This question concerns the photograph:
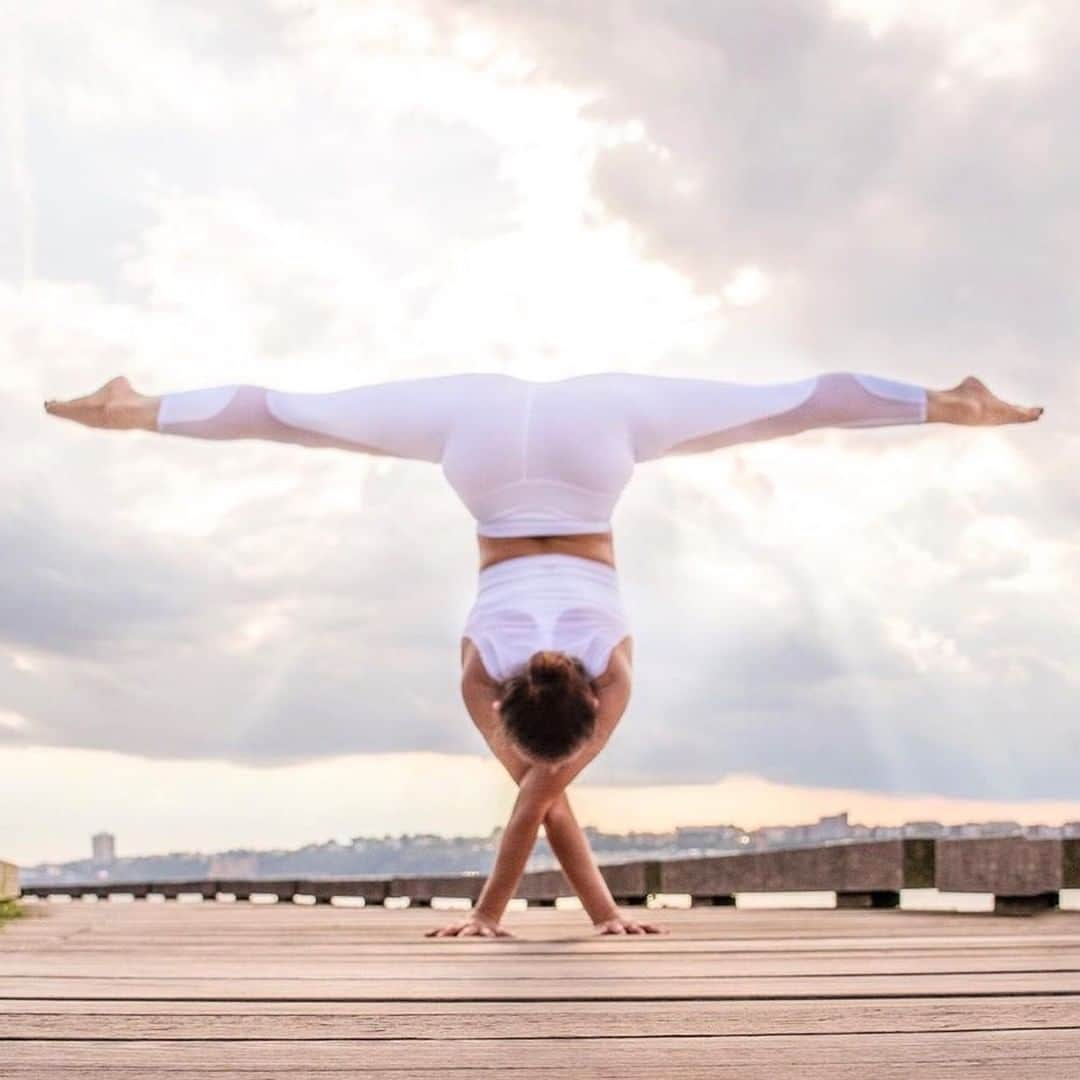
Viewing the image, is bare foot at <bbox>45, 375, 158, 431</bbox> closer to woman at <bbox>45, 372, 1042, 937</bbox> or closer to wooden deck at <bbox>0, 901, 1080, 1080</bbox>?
woman at <bbox>45, 372, 1042, 937</bbox>

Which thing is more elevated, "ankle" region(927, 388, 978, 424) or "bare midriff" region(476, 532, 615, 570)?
"ankle" region(927, 388, 978, 424)

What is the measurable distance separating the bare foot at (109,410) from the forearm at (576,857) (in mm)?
1962

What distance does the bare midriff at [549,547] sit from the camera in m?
5.04

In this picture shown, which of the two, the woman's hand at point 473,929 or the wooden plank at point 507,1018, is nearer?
the wooden plank at point 507,1018

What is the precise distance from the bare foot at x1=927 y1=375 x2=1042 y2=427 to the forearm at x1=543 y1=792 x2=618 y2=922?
1.85m

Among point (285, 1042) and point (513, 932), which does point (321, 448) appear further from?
point (285, 1042)

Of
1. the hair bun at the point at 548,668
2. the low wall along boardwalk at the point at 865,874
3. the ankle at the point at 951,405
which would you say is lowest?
the low wall along boardwalk at the point at 865,874

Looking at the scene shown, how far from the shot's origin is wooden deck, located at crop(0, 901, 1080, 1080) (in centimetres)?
182

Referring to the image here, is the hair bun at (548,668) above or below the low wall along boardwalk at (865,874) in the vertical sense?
above

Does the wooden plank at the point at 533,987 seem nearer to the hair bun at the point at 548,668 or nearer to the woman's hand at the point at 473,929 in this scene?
the hair bun at the point at 548,668

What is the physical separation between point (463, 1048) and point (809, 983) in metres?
0.96

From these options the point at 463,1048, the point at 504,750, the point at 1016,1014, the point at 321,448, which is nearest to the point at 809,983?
the point at 1016,1014

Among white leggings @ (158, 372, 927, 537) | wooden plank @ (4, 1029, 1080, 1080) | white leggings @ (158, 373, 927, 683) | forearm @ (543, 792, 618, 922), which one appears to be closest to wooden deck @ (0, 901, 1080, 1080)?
wooden plank @ (4, 1029, 1080, 1080)

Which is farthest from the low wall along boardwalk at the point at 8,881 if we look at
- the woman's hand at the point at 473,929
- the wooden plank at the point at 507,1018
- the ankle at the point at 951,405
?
the wooden plank at the point at 507,1018
